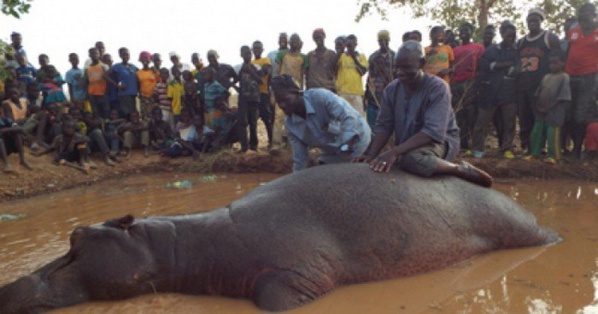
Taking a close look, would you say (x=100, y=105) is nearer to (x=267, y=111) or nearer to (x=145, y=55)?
(x=145, y=55)

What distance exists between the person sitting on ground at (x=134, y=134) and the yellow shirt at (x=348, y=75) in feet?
15.5

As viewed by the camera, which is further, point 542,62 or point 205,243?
point 542,62

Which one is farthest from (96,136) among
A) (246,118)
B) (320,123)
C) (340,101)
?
(340,101)

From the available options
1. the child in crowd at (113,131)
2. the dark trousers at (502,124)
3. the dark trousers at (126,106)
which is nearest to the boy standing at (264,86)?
Answer: the dark trousers at (126,106)

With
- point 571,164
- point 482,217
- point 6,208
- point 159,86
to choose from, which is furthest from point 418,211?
point 159,86

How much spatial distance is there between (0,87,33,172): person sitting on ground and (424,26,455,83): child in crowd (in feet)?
24.8

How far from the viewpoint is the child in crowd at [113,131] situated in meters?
10.4

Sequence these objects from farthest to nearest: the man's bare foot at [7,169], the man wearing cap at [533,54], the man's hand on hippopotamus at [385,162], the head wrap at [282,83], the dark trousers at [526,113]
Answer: the man's bare foot at [7,169] → the dark trousers at [526,113] → the man wearing cap at [533,54] → the head wrap at [282,83] → the man's hand on hippopotamus at [385,162]

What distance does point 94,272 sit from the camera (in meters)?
3.23

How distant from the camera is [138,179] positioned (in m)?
9.10

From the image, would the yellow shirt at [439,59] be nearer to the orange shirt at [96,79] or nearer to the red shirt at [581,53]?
the red shirt at [581,53]

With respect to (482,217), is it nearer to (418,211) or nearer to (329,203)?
(418,211)

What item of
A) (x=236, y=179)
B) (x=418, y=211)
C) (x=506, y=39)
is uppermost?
(x=506, y=39)

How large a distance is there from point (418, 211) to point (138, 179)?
6766 mm
